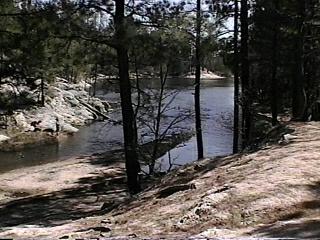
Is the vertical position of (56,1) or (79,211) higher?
A: (56,1)

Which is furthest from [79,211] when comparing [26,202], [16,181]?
[16,181]

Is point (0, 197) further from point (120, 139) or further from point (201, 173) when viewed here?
point (120, 139)

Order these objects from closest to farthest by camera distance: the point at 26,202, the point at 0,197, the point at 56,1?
the point at 56,1
the point at 26,202
the point at 0,197

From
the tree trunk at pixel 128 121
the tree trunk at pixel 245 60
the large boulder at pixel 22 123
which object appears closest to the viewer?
the tree trunk at pixel 128 121

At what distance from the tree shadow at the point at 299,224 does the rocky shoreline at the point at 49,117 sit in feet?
74.0

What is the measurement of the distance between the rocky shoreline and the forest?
29 cm

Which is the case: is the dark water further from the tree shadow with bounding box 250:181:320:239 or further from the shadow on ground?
the tree shadow with bounding box 250:181:320:239

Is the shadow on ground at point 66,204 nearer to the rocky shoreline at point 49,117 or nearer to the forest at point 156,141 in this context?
the forest at point 156,141

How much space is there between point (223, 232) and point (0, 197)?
14295 mm

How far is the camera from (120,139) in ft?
105

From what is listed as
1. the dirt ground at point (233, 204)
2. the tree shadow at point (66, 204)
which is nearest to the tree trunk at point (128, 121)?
the tree shadow at point (66, 204)

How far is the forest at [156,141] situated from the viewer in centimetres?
638

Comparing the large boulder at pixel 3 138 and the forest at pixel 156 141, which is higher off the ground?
the forest at pixel 156 141

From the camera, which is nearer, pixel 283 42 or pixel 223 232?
pixel 223 232
